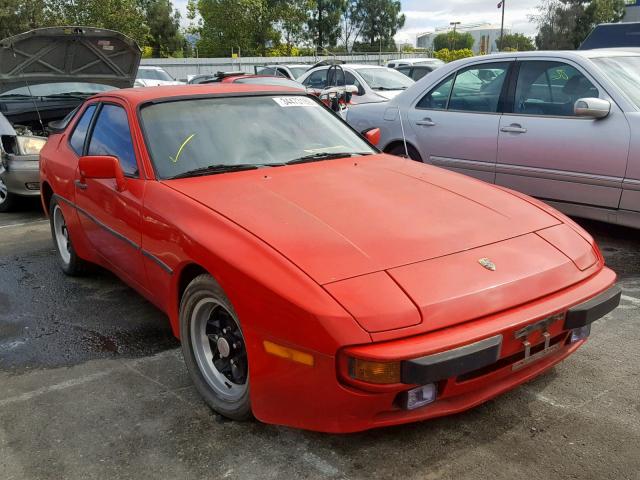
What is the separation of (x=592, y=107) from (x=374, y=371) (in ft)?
11.1

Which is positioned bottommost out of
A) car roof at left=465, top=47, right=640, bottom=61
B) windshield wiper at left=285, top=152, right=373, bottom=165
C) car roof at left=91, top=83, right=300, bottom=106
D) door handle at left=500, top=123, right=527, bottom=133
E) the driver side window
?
the driver side window

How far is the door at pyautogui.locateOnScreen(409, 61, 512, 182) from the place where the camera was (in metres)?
5.32

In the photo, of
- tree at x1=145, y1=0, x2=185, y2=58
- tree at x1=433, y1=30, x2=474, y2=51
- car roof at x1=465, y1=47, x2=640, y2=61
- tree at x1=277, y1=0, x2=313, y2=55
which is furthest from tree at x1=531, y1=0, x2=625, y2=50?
tree at x1=433, y1=30, x2=474, y2=51

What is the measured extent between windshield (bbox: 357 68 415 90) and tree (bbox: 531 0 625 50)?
98.4 feet

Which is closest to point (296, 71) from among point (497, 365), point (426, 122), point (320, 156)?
point (426, 122)

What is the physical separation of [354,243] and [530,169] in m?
3.18

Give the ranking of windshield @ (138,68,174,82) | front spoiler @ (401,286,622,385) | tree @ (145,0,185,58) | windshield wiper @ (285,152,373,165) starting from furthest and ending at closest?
tree @ (145,0,185,58)
windshield @ (138,68,174,82)
windshield wiper @ (285,152,373,165)
front spoiler @ (401,286,622,385)

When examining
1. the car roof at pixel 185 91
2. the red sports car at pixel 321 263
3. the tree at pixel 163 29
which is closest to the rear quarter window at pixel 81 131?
the car roof at pixel 185 91

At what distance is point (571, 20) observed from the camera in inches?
1507

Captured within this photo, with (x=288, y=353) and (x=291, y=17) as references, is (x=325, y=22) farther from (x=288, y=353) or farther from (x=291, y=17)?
(x=288, y=353)

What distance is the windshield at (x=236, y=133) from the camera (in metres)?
3.15

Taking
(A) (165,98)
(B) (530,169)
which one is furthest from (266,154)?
(B) (530,169)

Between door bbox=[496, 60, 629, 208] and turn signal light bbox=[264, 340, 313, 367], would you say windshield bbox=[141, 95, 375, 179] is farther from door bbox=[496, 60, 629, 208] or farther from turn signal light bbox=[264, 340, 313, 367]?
door bbox=[496, 60, 629, 208]

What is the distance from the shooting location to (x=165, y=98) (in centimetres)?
344
